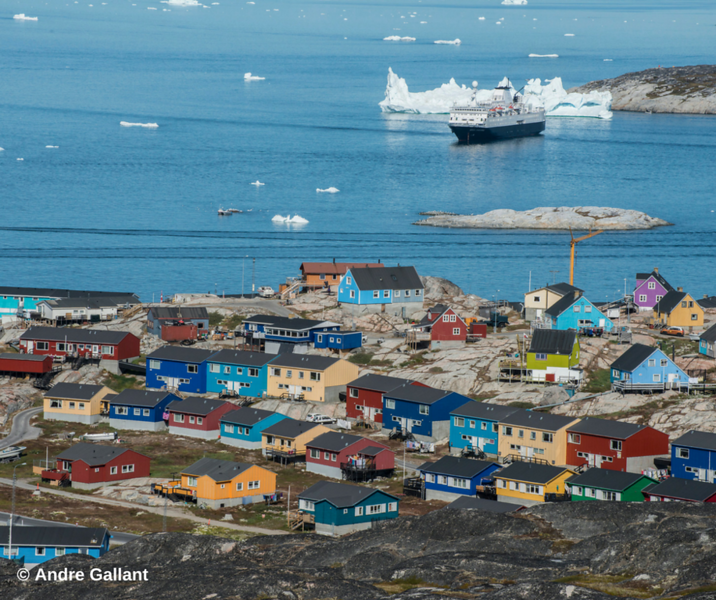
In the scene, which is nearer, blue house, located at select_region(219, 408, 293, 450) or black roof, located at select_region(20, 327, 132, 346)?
blue house, located at select_region(219, 408, 293, 450)

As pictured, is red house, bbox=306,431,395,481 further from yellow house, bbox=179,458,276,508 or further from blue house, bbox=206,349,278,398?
blue house, bbox=206,349,278,398

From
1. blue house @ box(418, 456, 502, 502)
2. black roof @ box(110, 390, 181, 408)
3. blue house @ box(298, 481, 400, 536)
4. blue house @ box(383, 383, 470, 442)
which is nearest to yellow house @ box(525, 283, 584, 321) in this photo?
blue house @ box(383, 383, 470, 442)

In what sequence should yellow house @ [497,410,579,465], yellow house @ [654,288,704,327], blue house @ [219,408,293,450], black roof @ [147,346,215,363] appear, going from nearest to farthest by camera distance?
yellow house @ [497,410,579,465] < blue house @ [219,408,293,450] < black roof @ [147,346,215,363] < yellow house @ [654,288,704,327]

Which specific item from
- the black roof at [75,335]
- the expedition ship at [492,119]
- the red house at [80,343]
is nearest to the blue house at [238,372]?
the red house at [80,343]

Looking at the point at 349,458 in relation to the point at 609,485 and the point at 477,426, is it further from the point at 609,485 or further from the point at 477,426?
the point at 609,485

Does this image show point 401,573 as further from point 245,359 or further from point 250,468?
point 245,359

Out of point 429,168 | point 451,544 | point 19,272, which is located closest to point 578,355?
point 451,544
